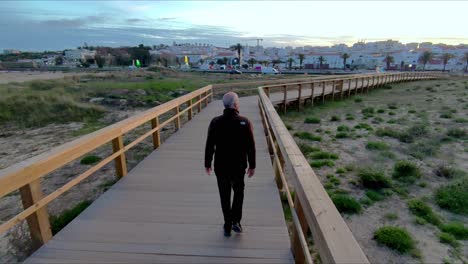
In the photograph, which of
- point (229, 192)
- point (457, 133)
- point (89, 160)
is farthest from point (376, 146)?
point (89, 160)

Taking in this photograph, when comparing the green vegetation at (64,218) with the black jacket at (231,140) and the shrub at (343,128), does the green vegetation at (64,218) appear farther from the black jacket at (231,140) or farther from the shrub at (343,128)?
the shrub at (343,128)

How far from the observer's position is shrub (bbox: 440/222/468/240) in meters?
4.09

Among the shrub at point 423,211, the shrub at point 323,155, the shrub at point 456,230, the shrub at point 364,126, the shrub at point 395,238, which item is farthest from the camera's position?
the shrub at point 364,126

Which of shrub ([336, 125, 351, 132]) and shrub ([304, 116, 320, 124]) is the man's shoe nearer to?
shrub ([336, 125, 351, 132])

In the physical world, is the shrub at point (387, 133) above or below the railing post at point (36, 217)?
below

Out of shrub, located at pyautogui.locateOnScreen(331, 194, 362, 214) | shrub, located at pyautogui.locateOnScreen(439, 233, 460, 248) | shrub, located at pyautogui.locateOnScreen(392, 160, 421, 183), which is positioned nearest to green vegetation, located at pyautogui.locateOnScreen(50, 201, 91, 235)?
shrub, located at pyautogui.locateOnScreen(331, 194, 362, 214)

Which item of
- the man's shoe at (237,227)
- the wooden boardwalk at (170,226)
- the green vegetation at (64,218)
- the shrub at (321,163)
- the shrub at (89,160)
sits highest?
the man's shoe at (237,227)

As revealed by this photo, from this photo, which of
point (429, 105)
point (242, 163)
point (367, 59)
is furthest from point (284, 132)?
point (367, 59)

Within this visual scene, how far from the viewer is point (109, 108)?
723 inches

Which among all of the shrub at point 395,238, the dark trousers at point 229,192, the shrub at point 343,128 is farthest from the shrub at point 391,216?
the shrub at point 343,128

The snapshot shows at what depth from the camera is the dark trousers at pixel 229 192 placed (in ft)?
9.64

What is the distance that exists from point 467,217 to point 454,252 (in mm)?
1217

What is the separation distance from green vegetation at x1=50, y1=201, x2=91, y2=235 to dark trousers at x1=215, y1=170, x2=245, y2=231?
2.86 metres

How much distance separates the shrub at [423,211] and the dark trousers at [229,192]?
3351mm
